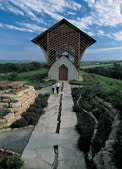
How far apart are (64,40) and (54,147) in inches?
784

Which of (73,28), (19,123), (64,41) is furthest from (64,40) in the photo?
(19,123)

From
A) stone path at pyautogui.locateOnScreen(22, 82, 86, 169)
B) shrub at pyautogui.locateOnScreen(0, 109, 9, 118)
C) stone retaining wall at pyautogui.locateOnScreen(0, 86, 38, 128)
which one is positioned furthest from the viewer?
shrub at pyautogui.locateOnScreen(0, 109, 9, 118)

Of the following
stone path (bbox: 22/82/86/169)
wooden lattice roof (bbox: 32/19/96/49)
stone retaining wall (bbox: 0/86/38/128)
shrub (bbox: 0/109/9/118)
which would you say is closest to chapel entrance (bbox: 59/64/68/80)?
wooden lattice roof (bbox: 32/19/96/49)

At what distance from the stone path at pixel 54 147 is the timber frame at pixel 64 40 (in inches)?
664

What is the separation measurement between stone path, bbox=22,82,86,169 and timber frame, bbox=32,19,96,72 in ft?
55.3

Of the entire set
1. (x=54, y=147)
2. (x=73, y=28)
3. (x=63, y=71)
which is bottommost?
(x=54, y=147)

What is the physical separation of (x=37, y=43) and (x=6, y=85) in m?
15.0

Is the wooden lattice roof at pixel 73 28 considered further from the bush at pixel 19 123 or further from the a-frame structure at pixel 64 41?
the bush at pixel 19 123

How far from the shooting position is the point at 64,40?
21.6 metres

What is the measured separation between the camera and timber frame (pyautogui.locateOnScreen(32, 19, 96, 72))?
21500mm

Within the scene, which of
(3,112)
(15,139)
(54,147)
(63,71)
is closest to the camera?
(54,147)

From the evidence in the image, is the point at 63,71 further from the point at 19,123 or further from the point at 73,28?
the point at 19,123

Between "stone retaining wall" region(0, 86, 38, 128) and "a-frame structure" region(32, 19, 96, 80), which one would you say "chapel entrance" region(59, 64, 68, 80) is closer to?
"a-frame structure" region(32, 19, 96, 80)

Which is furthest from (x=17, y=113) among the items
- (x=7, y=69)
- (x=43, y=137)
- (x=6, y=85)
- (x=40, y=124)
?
(x=7, y=69)
